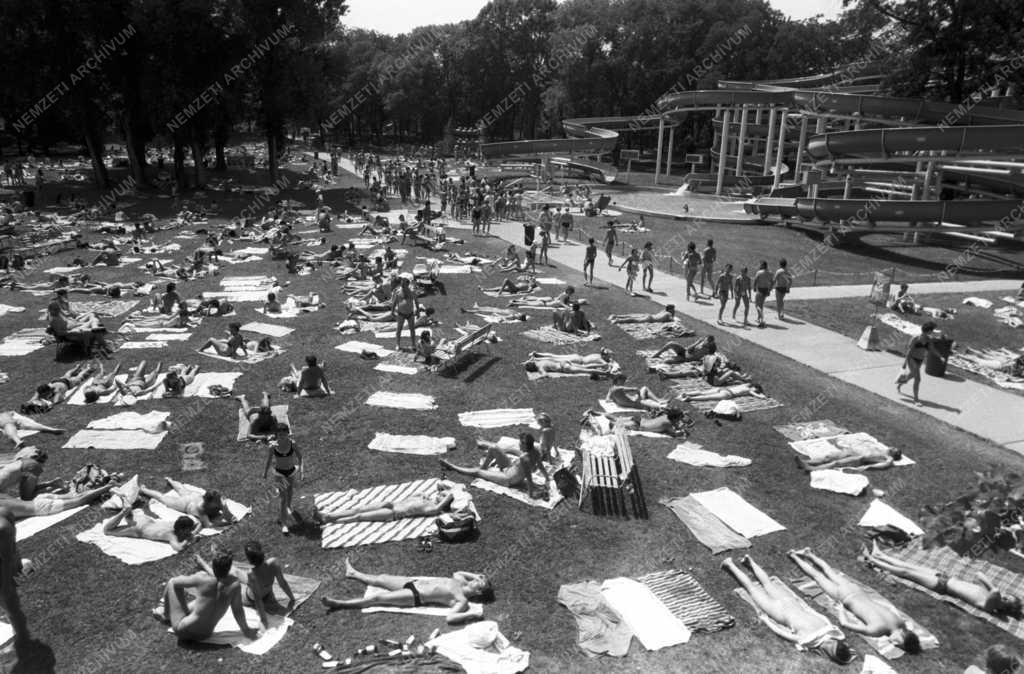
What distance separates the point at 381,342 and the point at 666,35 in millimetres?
64337

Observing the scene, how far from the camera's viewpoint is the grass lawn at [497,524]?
23.2 feet

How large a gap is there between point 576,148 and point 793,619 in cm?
4730

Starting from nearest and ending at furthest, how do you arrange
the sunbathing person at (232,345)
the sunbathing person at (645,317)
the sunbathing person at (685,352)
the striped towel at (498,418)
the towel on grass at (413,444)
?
1. the towel on grass at (413,444)
2. the striped towel at (498,418)
3. the sunbathing person at (232,345)
4. the sunbathing person at (685,352)
5. the sunbathing person at (645,317)

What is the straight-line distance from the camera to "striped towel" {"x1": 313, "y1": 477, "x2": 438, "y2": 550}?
29.0 ft

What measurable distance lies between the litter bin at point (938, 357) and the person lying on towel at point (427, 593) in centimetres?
1262

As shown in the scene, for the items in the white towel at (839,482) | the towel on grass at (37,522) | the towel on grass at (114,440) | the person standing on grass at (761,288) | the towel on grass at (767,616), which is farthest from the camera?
the person standing on grass at (761,288)

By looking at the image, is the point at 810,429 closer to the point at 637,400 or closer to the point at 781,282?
the point at 637,400

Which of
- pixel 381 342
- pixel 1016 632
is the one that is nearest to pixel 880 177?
pixel 381 342

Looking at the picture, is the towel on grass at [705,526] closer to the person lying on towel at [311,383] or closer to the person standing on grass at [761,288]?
the person lying on towel at [311,383]

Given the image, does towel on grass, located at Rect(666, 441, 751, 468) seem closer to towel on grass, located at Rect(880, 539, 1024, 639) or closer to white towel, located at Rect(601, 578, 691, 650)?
towel on grass, located at Rect(880, 539, 1024, 639)

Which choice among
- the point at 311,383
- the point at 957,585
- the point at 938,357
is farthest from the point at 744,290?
the point at 311,383

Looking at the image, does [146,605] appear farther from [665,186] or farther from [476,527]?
[665,186]

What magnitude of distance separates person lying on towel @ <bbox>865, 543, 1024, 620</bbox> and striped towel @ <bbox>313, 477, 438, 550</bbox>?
5836mm

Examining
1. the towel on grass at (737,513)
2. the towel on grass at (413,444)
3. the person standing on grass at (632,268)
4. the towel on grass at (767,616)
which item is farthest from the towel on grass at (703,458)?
the person standing on grass at (632,268)
